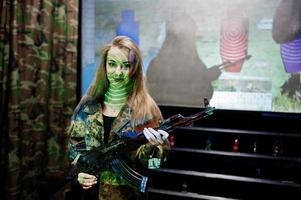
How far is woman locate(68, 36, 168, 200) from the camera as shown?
1.49 metres

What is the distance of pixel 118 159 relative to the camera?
1.47 m

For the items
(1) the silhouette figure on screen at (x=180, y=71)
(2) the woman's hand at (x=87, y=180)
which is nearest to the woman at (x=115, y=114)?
(2) the woman's hand at (x=87, y=180)

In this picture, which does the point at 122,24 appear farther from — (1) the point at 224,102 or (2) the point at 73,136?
(2) the point at 73,136

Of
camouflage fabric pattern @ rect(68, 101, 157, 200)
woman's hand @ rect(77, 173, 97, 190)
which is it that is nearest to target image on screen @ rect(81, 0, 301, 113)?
camouflage fabric pattern @ rect(68, 101, 157, 200)

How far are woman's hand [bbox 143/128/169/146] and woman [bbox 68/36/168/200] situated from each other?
67 millimetres

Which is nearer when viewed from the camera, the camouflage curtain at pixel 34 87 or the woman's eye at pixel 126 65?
the woman's eye at pixel 126 65

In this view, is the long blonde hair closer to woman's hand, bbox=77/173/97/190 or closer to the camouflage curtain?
woman's hand, bbox=77/173/97/190

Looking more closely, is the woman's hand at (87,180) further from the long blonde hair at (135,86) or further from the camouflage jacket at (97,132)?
the long blonde hair at (135,86)

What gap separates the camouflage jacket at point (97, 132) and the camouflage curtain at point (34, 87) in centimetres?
135

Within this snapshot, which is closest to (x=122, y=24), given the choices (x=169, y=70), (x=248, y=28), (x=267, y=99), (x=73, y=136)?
(x=169, y=70)

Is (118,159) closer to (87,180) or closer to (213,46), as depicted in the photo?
(87,180)

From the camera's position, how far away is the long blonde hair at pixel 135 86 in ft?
5.04

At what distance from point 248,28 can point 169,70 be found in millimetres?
693

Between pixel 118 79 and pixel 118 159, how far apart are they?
1.21 feet
